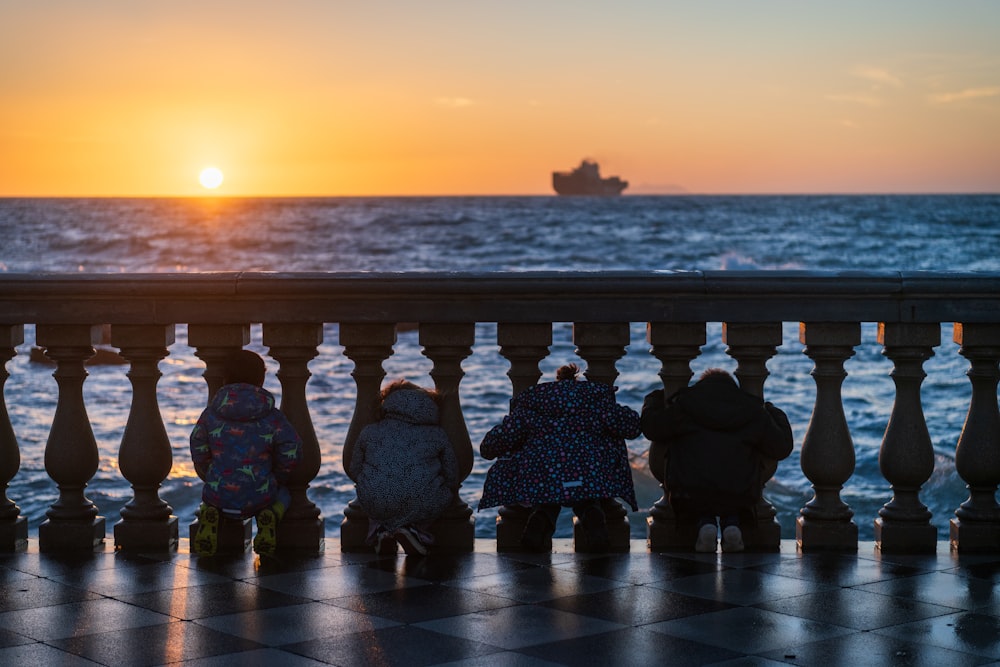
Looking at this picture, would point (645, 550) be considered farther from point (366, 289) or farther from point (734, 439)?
point (366, 289)

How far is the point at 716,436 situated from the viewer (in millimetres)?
5820

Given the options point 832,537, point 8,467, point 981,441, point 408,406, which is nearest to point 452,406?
point 408,406

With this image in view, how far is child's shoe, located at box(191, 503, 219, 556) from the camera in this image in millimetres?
5738

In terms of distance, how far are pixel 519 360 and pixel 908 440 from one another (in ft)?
5.75

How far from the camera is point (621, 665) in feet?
13.5

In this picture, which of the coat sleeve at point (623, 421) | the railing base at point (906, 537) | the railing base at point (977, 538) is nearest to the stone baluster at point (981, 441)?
the railing base at point (977, 538)

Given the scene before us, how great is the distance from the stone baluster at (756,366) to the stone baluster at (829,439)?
0.14 metres

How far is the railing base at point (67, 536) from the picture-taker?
19.3 feet

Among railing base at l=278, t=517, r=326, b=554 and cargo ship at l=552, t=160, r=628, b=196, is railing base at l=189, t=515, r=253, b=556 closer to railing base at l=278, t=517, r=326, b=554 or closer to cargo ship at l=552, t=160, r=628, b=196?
railing base at l=278, t=517, r=326, b=554

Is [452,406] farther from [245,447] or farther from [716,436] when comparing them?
[716,436]

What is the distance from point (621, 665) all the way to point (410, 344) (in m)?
20.3

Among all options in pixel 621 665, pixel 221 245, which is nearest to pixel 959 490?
pixel 621 665

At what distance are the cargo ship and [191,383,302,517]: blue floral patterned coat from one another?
164584 millimetres

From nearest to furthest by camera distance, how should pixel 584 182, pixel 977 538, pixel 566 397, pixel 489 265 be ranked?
pixel 977 538
pixel 566 397
pixel 489 265
pixel 584 182
